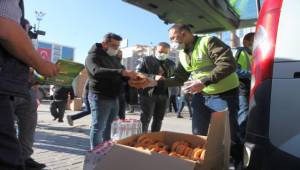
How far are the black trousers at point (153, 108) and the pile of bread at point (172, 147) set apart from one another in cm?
316

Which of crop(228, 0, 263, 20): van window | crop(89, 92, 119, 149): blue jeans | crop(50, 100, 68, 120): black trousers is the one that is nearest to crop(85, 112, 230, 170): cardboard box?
crop(89, 92, 119, 149): blue jeans

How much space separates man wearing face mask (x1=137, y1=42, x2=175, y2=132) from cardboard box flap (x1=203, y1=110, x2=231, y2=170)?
3462 mm

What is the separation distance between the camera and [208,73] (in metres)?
3.85

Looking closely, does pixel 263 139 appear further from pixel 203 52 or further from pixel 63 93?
pixel 63 93

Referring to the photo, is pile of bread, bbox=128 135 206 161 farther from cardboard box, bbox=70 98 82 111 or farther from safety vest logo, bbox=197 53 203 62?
cardboard box, bbox=70 98 82 111

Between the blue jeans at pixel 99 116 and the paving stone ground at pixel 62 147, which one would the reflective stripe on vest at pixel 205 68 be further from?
the paving stone ground at pixel 62 147

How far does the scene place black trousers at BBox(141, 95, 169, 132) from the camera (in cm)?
634

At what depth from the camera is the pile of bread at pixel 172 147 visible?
275 cm

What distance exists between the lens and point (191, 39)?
13.3 ft

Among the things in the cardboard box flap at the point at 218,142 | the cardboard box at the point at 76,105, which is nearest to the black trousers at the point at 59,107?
the cardboard box at the point at 76,105

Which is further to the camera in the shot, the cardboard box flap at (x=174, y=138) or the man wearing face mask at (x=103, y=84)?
the man wearing face mask at (x=103, y=84)

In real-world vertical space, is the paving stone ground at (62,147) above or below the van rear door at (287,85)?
below

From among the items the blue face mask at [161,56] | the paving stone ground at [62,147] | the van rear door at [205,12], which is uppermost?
the van rear door at [205,12]

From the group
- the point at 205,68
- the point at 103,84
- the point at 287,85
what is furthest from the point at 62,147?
the point at 287,85
